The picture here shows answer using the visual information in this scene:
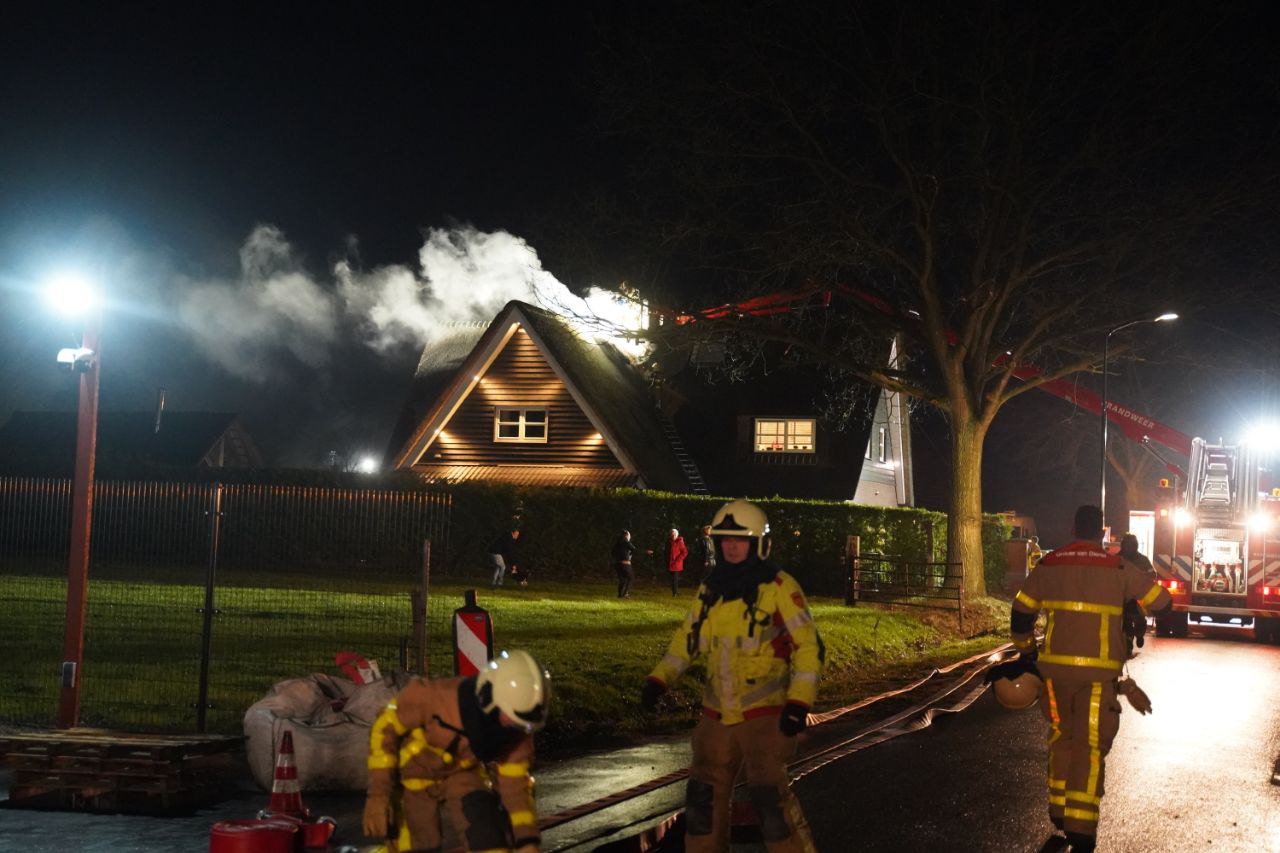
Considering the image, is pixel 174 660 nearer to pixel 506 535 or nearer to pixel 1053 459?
pixel 506 535

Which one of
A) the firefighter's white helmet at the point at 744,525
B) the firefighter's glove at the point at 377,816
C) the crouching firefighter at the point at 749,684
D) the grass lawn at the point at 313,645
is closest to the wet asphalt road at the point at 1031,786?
the crouching firefighter at the point at 749,684

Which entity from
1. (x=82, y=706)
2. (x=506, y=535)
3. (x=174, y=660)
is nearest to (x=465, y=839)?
(x=82, y=706)

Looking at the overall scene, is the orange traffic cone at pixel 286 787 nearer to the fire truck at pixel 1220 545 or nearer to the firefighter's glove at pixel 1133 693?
the firefighter's glove at pixel 1133 693

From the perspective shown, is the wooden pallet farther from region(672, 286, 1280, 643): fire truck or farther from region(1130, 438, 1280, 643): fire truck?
region(1130, 438, 1280, 643): fire truck

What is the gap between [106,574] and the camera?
736 inches

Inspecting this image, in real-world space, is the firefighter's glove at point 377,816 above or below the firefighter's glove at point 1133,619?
below

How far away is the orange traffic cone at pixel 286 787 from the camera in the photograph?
22.0 ft

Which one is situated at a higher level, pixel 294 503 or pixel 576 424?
pixel 576 424

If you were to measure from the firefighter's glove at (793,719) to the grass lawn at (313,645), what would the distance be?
5.99 m

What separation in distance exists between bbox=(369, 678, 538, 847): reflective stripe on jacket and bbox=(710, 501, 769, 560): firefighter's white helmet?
1.80 m

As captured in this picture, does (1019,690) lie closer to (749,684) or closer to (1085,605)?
(1085,605)

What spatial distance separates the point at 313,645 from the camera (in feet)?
54.1

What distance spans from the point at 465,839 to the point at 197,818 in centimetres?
390

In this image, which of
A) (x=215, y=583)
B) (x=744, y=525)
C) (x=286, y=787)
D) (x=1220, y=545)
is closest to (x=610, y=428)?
(x=1220, y=545)
